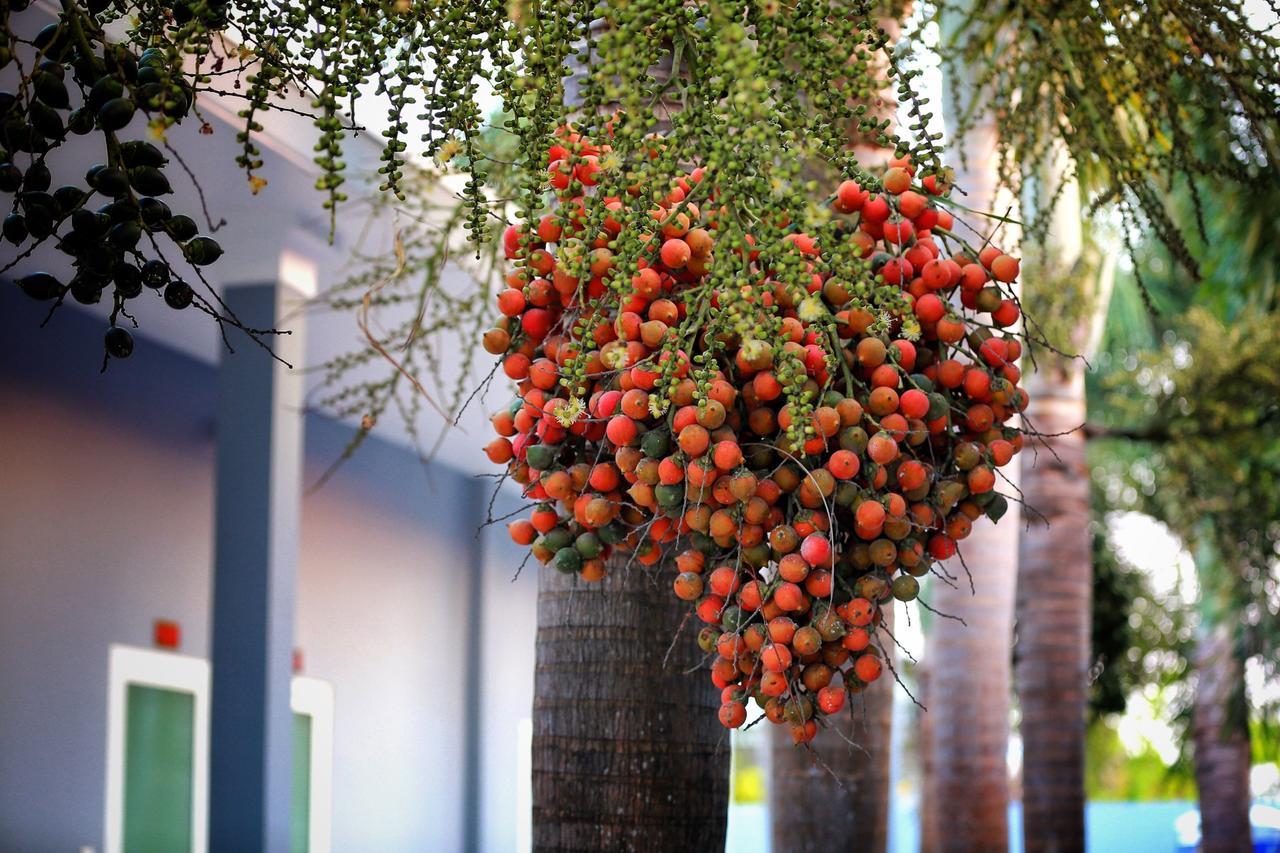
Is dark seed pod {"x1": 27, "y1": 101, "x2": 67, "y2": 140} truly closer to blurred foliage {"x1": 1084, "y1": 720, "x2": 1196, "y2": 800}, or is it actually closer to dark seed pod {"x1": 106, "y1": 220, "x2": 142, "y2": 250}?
dark seed pod {"x1": 106, "y1": 220, "x2": 142, "y2": 250}

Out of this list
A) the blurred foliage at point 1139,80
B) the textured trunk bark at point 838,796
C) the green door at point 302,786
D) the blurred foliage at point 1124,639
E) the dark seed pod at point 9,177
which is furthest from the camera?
the blurred foliage at point 1124,639

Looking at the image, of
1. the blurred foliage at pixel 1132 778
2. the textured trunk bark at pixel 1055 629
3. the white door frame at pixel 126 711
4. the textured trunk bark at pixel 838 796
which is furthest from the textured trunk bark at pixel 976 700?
the blurred foliage at pixel 1132 778

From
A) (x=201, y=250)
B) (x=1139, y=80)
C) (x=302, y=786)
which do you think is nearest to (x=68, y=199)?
(x=201, y=250)

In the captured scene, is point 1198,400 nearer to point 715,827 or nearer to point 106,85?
point 715,827

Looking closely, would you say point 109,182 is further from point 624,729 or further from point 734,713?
point 624,729

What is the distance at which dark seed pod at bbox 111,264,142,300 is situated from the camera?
5.31ft

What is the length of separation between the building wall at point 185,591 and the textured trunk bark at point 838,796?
2.99m

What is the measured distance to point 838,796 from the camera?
4211 millimetres

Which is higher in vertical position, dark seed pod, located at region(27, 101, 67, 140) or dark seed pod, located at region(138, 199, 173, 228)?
dark seed pod, located at region(27, 101, 67, 140)

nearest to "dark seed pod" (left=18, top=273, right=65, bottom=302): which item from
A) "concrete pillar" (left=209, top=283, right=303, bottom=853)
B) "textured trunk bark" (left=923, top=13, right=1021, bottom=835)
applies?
"concrete pillar" (left=209, top=283, right=303, bottom=853)

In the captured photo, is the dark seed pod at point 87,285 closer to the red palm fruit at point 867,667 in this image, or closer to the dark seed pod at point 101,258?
the dark seed pod at point 101,258

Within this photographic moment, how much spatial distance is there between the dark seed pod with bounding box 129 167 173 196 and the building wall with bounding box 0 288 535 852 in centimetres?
504

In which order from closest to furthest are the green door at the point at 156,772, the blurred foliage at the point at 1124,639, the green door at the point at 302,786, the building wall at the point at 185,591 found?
the building wall at the point at 185,591
the green door at the point at 156,772
the green door at the point at 302,786
the blurred foliage at the point at 1124,639

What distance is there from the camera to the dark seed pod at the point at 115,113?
1533mm
